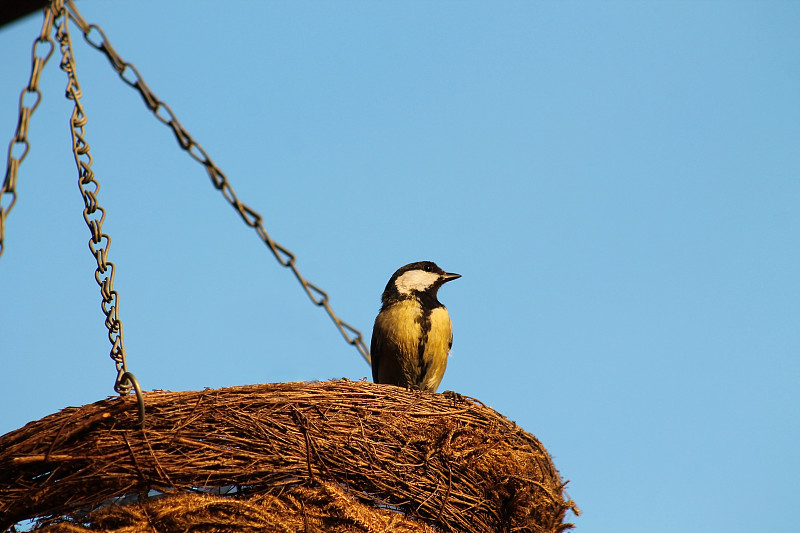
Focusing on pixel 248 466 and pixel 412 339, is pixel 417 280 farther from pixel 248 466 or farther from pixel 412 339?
pixel 248 466

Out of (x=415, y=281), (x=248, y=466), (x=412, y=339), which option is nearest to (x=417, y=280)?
(x=415, y=281)

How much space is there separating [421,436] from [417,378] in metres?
1.63

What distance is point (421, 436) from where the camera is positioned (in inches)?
138

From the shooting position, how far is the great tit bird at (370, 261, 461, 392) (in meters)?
5.11

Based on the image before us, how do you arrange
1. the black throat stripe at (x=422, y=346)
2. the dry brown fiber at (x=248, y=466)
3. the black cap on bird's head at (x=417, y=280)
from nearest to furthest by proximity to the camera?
the dry brown fiber at (x=248, y=466), the black throat stripe at (x=422, y=346), the black cap on bird's head at (x=417, y=280)

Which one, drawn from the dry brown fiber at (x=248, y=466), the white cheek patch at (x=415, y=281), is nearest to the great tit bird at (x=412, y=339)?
the white cheek patch at (x=415, y=281)

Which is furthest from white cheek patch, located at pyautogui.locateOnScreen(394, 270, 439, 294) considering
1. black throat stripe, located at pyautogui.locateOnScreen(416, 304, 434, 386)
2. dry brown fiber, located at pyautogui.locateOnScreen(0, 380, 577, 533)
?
dry brown fiber, located at pyautogui.locateOnScreen(0, 380, 577, 533)

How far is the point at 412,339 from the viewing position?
5098 mm

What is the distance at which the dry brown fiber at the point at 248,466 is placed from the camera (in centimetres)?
307

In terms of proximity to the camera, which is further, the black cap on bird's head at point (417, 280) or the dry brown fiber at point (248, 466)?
the black cap on bird's head at point (417, 280)

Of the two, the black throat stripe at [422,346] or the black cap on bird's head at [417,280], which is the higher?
the black cap on bird's head at [417,280]

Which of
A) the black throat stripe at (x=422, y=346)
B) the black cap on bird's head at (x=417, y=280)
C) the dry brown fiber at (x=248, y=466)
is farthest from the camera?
the black cap on bird's head at (x=417, y=280)

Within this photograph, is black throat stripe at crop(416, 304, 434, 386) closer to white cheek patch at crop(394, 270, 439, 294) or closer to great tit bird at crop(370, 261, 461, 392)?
great tit bird at crop(370, 261, 461, 392)

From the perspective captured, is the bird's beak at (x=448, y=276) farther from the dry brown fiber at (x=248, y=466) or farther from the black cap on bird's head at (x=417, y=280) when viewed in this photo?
the dry brown fiber at (x=248, y=466)
